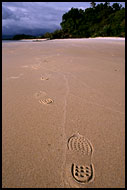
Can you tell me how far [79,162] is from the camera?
0.95 meters

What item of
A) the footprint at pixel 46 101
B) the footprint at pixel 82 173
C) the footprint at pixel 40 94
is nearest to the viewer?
the footprint at pixel 82 173

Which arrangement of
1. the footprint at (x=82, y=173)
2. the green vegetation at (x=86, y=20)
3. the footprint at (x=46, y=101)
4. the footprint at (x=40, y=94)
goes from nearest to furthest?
the footprint at (x=82, y=173) → the footprint at (x=46, y=101) → the footprint at (x=40, y=94) → the green vegetation at (x=86, y=20)

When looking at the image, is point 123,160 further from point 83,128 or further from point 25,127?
point 25,127

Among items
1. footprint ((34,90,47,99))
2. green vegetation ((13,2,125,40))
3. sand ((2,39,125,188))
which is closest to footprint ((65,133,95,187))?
sand ((2,39,125,188))

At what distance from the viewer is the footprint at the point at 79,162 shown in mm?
860

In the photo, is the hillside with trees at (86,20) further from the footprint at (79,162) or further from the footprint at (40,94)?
the footprint at (79,162)

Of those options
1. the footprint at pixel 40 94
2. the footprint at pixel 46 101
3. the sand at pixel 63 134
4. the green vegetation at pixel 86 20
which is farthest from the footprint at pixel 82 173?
the green vegetation at pixel 86 20

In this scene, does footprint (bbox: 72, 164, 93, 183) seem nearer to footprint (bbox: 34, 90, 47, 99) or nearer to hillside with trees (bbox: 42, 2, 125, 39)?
footprint (bbox: 34, 90, 47, 99)

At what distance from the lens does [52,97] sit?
1.78m

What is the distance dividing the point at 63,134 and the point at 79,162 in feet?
0.97

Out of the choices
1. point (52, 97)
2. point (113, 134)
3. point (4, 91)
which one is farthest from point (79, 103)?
point (4, 91)

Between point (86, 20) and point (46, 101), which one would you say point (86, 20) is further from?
point (46, 101)

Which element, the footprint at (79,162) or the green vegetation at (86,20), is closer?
the footprint at (79,162)

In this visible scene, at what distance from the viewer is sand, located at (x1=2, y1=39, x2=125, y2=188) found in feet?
2.88
